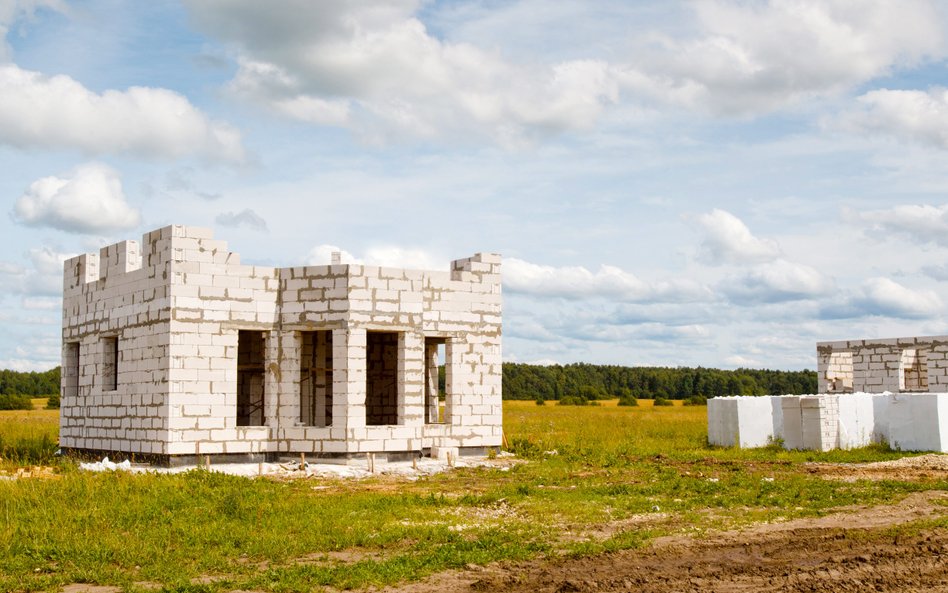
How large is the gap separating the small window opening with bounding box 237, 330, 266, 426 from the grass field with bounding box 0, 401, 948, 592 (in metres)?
5.77

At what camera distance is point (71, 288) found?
2395cm

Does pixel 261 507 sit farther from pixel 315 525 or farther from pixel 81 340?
pixel 81 340

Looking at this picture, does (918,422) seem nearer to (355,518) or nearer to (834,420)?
(834,420)

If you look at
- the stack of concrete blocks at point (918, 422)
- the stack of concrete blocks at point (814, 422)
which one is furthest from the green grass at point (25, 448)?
the stack of concrete blocks at point (918, 422)

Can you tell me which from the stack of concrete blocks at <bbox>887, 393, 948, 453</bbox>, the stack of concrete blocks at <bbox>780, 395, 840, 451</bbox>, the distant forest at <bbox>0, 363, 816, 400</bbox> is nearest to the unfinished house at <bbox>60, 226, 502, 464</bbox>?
the stack of concrete blocks at <bbox>780, 395, 840, 451</bbox>

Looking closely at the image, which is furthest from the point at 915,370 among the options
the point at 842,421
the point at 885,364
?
the point at 842,421

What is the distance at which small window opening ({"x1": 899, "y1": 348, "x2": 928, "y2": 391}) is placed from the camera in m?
30.7

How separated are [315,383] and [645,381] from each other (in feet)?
271

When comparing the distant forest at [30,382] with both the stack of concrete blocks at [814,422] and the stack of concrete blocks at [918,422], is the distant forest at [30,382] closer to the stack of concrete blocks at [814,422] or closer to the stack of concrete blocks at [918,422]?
the stack of concrete blocks at [814,422]

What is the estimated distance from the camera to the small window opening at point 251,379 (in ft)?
79.5

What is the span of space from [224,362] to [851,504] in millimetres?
12081

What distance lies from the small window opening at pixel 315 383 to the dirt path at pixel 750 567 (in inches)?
505

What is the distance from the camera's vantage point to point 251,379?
24547mm

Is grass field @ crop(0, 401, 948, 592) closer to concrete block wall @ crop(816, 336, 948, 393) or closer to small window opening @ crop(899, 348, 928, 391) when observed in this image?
concrete block wall @ crop(816, 336, 948, 393)
